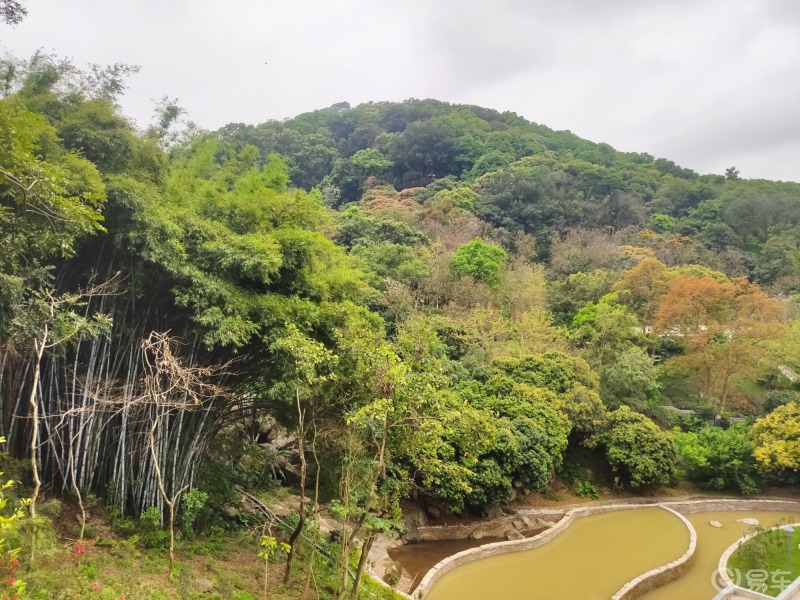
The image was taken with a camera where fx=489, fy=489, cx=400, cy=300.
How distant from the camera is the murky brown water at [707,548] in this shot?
8344 mm

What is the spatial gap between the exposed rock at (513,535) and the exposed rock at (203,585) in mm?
6363

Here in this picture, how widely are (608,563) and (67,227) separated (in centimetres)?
1002

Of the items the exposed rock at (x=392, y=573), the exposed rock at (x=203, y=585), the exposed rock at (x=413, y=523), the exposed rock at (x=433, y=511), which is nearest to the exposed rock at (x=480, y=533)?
the exposed rock at (x=433, y=511)

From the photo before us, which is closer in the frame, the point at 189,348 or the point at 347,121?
the point at 189,348

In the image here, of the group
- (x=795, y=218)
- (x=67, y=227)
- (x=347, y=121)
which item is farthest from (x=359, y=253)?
(x=347, y=121)

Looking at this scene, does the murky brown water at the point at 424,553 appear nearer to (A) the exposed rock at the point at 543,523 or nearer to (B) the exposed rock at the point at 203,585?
(A) the exposed rock at the point at 543,523

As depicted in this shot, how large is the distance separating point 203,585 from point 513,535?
6.56 metres

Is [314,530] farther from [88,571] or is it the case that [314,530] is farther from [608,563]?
[608,563]

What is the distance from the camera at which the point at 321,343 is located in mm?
5457

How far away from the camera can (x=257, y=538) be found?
7.13 meters

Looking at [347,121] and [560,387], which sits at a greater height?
[347,121]

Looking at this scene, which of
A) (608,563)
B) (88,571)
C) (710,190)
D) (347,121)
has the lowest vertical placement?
(608,563)

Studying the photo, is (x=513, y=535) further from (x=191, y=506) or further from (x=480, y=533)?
(x=191, y=506)

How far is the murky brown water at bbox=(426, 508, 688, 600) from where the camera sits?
7.97 meters
